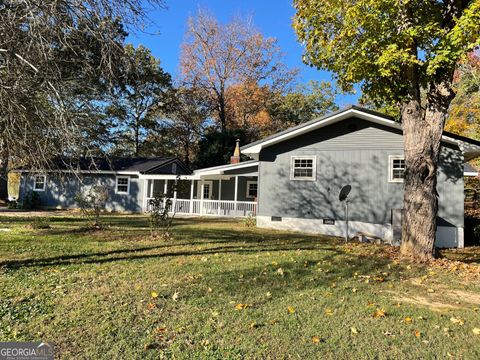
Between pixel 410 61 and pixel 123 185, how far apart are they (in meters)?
19.9

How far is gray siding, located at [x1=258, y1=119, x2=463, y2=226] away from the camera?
13.2 meters

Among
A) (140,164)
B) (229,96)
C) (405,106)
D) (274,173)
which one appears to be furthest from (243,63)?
(405,106)

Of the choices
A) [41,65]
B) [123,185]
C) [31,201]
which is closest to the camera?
[41,65]

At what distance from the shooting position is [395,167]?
45.5 ft

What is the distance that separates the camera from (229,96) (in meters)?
36.0

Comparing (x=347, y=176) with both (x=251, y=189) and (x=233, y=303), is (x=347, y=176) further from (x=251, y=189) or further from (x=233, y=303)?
(x=233, y=303)

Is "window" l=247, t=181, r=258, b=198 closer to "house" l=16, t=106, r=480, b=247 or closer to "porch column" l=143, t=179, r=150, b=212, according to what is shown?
"house" l=16, t=106, r=480, b=247

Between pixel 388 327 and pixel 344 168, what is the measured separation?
10.7 metres

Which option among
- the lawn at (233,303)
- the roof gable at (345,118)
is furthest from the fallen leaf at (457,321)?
the roof gable at (345,118)

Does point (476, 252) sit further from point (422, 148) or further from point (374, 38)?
point (374, 38)

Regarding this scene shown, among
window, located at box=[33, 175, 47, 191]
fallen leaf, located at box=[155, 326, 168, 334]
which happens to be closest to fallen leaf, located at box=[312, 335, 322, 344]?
fallen leaf, located at box=[155, 326, 168, 334]

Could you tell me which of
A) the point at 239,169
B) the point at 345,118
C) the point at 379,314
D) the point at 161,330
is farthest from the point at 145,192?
the point at 379,314

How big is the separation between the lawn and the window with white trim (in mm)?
15383

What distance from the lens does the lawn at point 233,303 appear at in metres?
3.76
